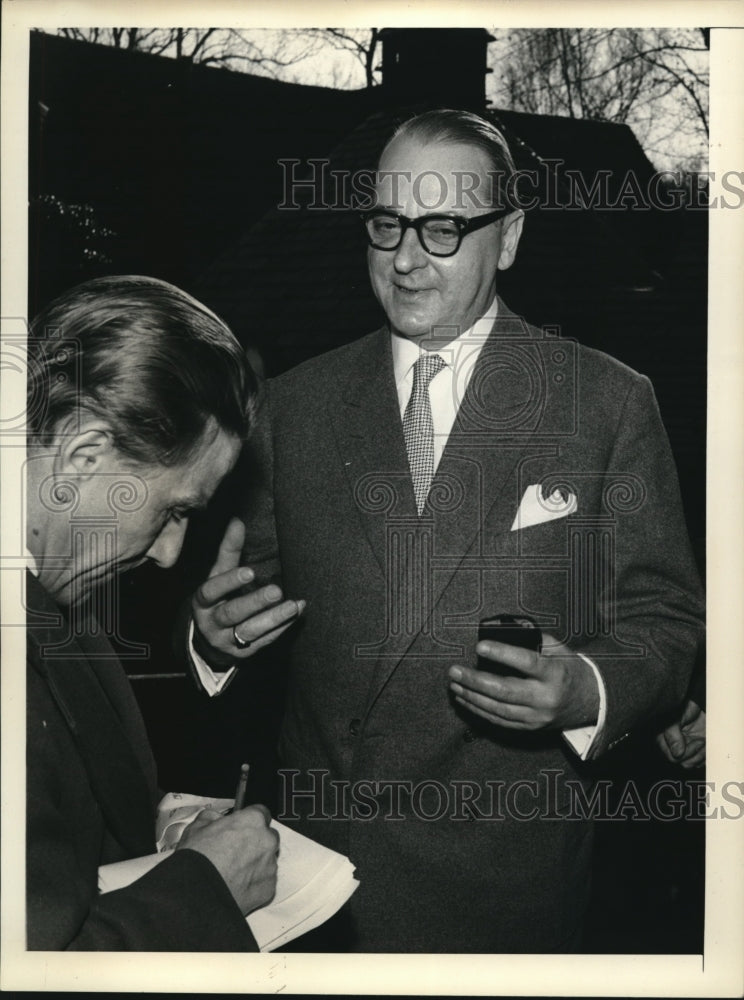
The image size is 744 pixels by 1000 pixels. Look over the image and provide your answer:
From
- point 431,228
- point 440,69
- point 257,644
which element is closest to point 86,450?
point 257,644

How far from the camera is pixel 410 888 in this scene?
2.21m

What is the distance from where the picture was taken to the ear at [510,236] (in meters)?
2.21

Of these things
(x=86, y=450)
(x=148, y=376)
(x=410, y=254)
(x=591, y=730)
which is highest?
(x=410, y=254)

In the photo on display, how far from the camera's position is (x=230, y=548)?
226 centimetres

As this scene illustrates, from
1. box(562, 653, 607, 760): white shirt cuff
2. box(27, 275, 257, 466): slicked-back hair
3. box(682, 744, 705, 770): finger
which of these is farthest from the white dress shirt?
box(27, 275, 257, 466): slicked-back hair

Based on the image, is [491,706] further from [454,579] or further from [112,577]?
[112,577]

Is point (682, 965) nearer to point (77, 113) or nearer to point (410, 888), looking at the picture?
point (410, 888)

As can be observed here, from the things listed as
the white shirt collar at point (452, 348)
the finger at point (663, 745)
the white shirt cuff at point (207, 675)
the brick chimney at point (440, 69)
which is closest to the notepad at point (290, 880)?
the white shirt cuff at point (207, 675)

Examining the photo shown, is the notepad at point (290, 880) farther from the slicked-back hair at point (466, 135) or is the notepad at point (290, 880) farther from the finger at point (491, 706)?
the slicked-back hair at point (466, 135)

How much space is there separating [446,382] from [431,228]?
307mm

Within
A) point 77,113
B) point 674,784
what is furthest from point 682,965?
point 77,113

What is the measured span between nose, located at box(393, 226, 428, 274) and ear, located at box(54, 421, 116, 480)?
68 cm

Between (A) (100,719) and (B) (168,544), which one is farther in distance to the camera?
(B) (168,544)

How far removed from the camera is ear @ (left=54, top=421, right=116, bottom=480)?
1.97 metres
